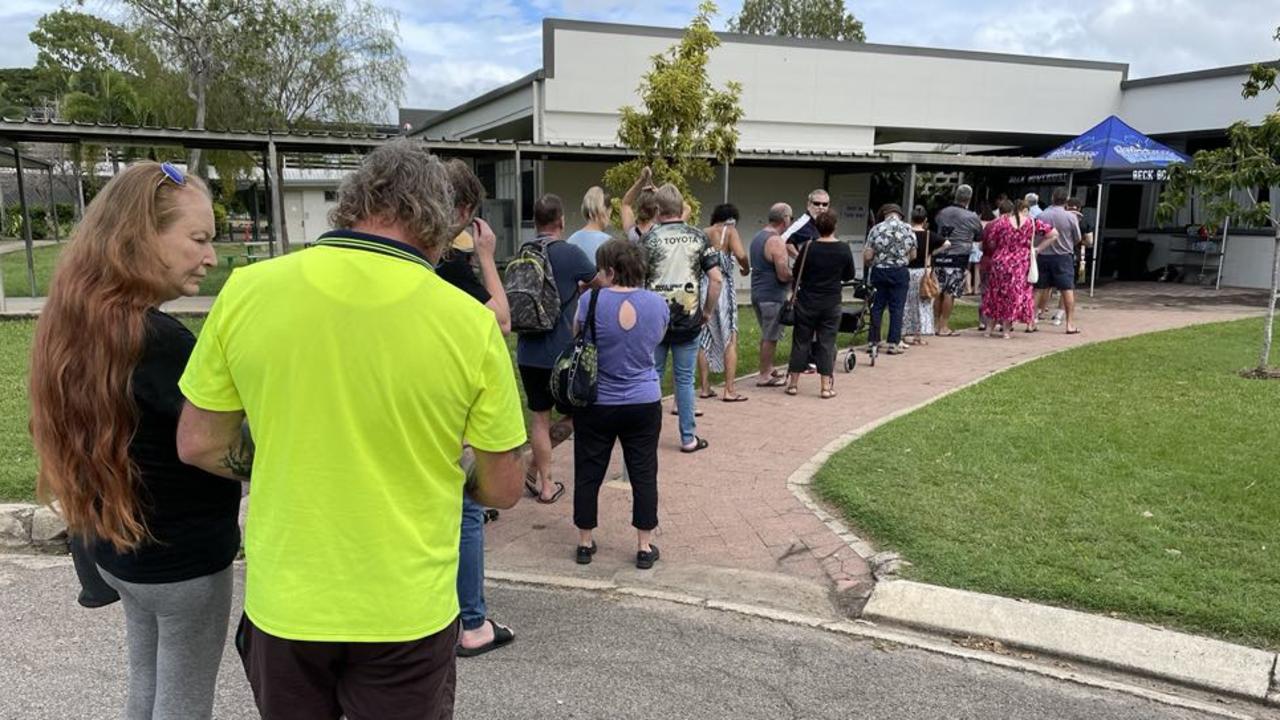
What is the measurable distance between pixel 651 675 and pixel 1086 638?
1.85 meters

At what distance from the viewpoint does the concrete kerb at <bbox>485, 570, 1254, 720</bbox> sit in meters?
3.27

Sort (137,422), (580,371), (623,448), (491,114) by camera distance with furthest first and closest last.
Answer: (491,114) → (623,448) → (580,371) → (137,422)

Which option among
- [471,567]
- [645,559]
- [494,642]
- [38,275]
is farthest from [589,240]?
[38,275]

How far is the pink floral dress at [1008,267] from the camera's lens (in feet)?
35.0

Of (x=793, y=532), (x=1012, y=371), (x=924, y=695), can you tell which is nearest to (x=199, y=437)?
(x=924, y=695)

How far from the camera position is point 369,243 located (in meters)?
1.69

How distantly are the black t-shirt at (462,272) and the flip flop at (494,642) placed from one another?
1407 mm

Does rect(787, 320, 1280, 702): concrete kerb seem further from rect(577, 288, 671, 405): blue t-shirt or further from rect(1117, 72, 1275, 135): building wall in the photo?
rect(1117, 72, 1275, 135): building wall

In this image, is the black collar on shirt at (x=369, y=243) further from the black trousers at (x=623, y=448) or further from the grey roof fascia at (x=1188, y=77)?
the grey roof fascia at (x=1188, y=77)

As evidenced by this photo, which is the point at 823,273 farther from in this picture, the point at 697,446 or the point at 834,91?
the point at 834,91

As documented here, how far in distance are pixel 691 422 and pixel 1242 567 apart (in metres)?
3.42

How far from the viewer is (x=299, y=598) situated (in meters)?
1.72

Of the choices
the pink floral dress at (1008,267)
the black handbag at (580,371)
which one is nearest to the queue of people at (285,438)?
the black handbag at (580,371)

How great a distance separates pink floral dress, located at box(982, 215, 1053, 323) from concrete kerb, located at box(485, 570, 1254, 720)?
8159 mm
